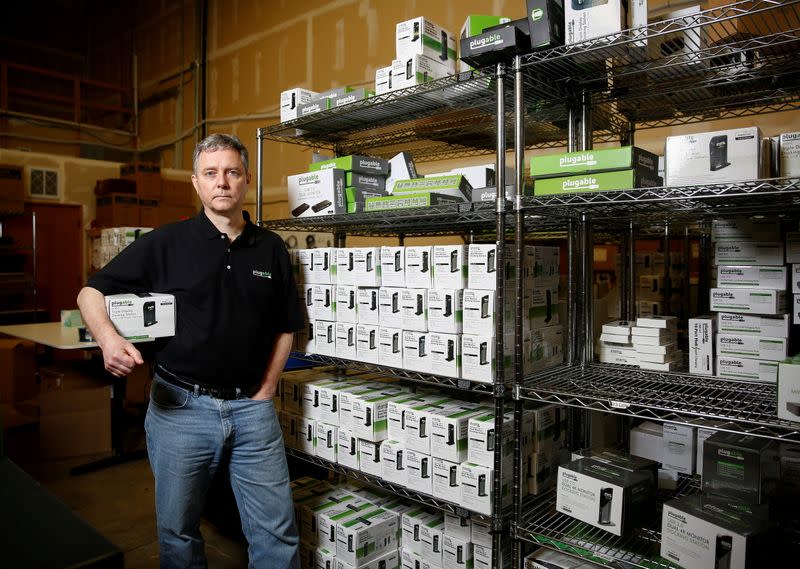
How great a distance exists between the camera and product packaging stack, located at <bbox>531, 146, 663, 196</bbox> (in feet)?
5.50

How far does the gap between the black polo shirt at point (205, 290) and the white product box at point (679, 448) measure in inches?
64.5

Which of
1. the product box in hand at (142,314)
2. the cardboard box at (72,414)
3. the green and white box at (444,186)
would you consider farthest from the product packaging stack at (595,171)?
the cardboard box at (72,414)

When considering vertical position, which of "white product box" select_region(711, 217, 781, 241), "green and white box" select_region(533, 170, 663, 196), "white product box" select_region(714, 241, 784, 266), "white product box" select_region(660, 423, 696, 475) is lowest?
"white product box" select_region(660, 423, 696, 475)

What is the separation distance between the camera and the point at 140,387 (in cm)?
498

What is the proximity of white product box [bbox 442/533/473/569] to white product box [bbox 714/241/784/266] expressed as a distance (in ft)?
4.62

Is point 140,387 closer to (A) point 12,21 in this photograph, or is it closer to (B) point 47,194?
(B) point 47,194

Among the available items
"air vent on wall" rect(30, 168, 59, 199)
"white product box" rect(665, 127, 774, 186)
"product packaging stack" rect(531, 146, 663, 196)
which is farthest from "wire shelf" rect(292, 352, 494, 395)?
"air vent on wall" rect(30, 168, 59, 199)

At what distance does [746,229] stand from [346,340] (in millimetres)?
1582

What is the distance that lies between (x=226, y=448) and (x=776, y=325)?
2015 millimetres

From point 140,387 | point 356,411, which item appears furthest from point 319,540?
point 140,387

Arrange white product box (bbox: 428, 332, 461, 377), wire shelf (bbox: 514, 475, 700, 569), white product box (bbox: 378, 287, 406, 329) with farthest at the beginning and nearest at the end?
1. white product box (bbox: 378, 287, 406, 329)
2. white product box (bbox: 428, 332, 461, 377)
3. wire shelf (bbox: 514, 475, 700, 569)

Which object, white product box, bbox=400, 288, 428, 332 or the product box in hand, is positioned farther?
white product box, bbox=400, 288, 428, 332

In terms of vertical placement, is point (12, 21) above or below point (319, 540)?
above

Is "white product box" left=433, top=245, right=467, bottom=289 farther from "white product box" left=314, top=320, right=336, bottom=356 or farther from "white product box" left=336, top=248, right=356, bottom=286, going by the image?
"white product box" left=314, top=320, right=336, bottom=356
